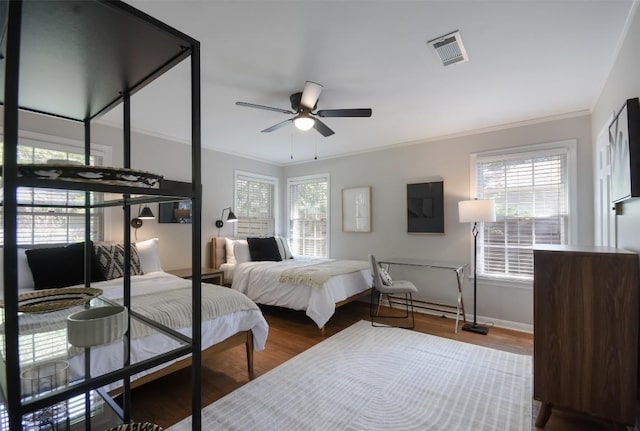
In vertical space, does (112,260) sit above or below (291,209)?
below

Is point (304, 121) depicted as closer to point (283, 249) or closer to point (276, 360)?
point (276, 360)

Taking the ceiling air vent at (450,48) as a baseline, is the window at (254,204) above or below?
below

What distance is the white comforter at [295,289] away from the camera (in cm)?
349

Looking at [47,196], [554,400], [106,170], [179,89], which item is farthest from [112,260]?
[554,400]

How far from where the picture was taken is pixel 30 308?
892 mm

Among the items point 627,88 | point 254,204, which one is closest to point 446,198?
point 627,88

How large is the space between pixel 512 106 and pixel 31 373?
13.5 feet

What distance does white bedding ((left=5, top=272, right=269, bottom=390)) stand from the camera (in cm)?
127

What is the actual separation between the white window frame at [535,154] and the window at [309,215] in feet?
8.01

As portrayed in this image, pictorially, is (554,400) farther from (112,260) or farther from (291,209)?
(291,209)

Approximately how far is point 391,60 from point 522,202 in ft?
8.54

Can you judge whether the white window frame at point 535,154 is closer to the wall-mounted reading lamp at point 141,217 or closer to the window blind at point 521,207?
the window blind at point 521,207

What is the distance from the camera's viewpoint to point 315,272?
12.6 feet

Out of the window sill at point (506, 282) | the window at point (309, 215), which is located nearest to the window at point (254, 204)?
the window at point (309, 215)
